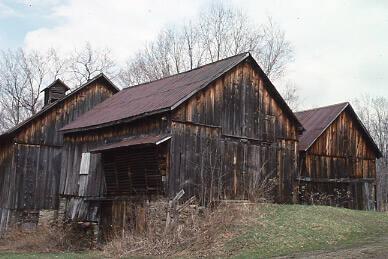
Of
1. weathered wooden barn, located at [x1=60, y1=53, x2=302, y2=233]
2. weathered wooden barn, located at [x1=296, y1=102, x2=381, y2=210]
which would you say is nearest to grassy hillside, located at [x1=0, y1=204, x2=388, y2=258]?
weathered wooden barn, located at [x1=60, y1=53, x2=302, y2=233]

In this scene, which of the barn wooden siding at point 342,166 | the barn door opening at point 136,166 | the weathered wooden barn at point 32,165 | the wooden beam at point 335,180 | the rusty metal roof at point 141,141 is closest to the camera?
the rusty metal roof at point 141,141

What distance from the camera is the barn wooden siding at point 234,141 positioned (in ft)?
60.0

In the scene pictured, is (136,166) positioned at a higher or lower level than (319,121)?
lower

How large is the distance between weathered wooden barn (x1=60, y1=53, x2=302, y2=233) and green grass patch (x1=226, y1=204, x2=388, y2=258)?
6.81 feet

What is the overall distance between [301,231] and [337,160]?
1121 cm

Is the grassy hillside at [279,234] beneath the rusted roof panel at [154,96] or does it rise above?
beneath

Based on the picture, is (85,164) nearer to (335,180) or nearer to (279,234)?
(279,234)

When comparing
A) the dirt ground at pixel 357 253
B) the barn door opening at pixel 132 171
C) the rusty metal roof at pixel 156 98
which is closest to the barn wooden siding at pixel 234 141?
the rusty metal roof at pixel 156 98

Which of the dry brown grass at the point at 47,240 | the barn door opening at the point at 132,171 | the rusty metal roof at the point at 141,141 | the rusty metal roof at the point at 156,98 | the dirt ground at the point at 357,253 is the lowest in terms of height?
the dry brown grass at the point at 47,240

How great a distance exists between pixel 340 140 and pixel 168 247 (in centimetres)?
1457

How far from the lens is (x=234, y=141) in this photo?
19875 mm

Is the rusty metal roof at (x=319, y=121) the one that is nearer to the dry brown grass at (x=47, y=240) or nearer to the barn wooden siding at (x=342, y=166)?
the barn wooden siding at (x=342, y=166)

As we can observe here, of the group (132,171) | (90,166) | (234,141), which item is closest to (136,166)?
(132,171)

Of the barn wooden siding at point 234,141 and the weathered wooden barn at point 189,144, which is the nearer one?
the weathered wooden barn at point 189,144
